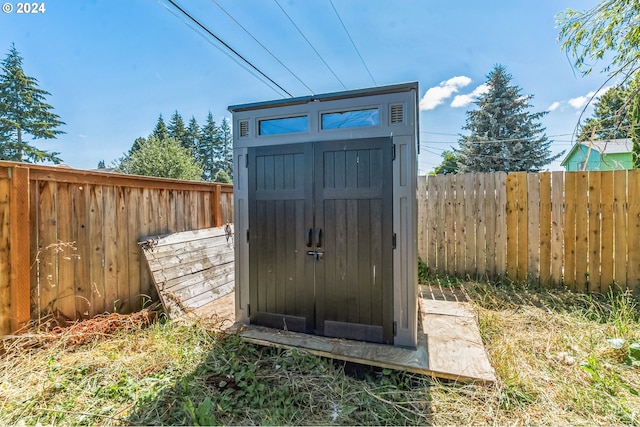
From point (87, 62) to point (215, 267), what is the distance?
7046 millimetres

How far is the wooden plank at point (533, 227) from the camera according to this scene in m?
3.81

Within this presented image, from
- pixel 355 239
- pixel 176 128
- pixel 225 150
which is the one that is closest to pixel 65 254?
pixel 355 239

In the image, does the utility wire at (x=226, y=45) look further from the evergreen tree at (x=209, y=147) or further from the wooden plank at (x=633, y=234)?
the evergreen tree at (x=209, y=147)

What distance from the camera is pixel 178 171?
53.8 ft

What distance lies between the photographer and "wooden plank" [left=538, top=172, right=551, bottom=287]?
3.75 metres

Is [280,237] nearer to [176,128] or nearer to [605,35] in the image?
[605,35]

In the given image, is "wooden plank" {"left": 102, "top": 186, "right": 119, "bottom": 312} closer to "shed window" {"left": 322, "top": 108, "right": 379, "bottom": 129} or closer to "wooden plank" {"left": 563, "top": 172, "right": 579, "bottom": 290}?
"shed window" {"left": 322, "top": 108, "right": 379, "bottom": 129}

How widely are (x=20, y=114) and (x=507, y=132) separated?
96.0 ft

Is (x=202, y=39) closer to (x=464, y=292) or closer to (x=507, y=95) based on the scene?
(x=464, y=292)

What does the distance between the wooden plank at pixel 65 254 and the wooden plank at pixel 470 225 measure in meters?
4.83

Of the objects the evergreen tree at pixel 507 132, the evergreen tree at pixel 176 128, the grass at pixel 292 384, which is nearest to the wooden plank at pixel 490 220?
the grass at pixel 292 384

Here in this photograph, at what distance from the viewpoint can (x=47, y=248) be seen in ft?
7.96

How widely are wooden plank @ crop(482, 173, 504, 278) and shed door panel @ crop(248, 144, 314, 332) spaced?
2960 millimetres

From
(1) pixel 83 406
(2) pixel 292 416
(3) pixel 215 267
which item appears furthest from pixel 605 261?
(1) pixel 83 406
